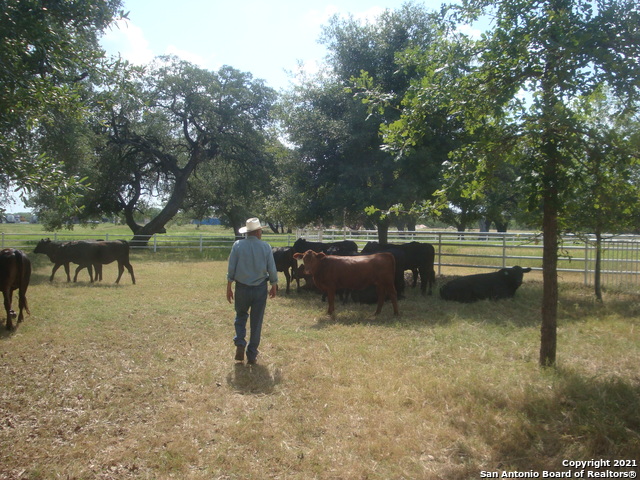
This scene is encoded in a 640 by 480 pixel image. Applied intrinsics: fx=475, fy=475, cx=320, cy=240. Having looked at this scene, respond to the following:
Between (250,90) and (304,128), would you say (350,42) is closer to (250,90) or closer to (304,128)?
(304,128)

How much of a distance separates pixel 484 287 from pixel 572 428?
7.14m

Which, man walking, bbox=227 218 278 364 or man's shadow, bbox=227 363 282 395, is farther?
man walking, bbox=227 218 278 364

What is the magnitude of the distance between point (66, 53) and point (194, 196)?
31.0 m

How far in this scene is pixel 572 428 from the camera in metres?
4.05

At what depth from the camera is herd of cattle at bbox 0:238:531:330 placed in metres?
8.02

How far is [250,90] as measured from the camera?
28.3 metres

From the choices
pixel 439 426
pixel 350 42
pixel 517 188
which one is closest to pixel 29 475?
pixel 439 426

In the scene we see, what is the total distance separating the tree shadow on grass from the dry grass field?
2 centimetres

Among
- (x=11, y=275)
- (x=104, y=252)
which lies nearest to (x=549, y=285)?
(x=11, y=275)

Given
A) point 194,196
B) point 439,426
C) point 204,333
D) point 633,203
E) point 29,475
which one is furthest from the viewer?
point 194,196

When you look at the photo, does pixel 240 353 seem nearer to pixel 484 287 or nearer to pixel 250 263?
pixel 250 263

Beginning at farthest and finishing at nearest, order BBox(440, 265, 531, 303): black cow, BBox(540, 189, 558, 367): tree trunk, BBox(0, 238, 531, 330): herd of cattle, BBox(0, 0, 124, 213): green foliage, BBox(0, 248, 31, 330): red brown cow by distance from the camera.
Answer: BBox(440, 265, 531, 303): black cow
BBox(0, 238, 531, 330): herd of cattle
BBox(0, 248, 31, 330): red brown cow
BBox(540, 189, 558, 367): tree trunk
BBox(0, 0, 124, 213): green foliage

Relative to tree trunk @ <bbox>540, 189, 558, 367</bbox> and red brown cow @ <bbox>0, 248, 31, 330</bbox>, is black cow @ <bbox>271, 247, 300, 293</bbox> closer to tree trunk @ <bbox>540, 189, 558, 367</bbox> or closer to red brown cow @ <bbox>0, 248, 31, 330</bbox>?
red brown cow @ <bbox>0, 248, 31, 330</bbox>

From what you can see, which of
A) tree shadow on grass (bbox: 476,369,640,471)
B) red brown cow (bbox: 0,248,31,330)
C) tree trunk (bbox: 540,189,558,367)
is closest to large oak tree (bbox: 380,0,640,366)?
tree trunk (bbox: 540,189,558,367)
